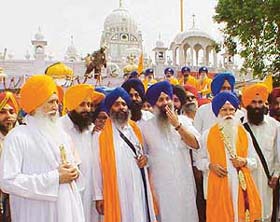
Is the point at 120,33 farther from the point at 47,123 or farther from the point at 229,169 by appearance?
the point at 47,123

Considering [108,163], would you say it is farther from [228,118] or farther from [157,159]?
[228,118]

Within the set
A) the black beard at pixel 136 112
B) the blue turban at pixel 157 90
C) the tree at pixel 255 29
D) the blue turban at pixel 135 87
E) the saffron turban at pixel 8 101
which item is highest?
the tree at pixel 255 29

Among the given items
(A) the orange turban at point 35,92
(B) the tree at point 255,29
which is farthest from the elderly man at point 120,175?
(B) the tree at point 255,29

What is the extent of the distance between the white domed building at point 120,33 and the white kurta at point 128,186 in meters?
39.8

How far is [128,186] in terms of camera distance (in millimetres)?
4559

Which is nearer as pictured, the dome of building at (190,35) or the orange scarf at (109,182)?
the orange scarf at (109,182)

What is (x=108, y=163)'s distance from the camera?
4.52m

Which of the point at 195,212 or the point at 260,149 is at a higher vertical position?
the point at 260,149

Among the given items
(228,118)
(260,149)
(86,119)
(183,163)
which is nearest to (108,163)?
(86,119)

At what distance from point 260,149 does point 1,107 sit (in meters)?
2.41

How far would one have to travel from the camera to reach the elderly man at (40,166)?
3557 millimetres

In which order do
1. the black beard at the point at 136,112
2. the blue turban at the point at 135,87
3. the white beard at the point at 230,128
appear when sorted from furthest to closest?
the blue turban at the point at 135,87, the black beard at the point at 136,112, the white beard at the point at 230,128

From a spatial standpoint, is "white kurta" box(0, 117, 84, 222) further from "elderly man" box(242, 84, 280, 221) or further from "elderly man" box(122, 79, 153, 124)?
"elderly man" box(242, 84, 280, 221)

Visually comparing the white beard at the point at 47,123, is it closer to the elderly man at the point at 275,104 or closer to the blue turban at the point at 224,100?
the blue turban at the point at 224,100
